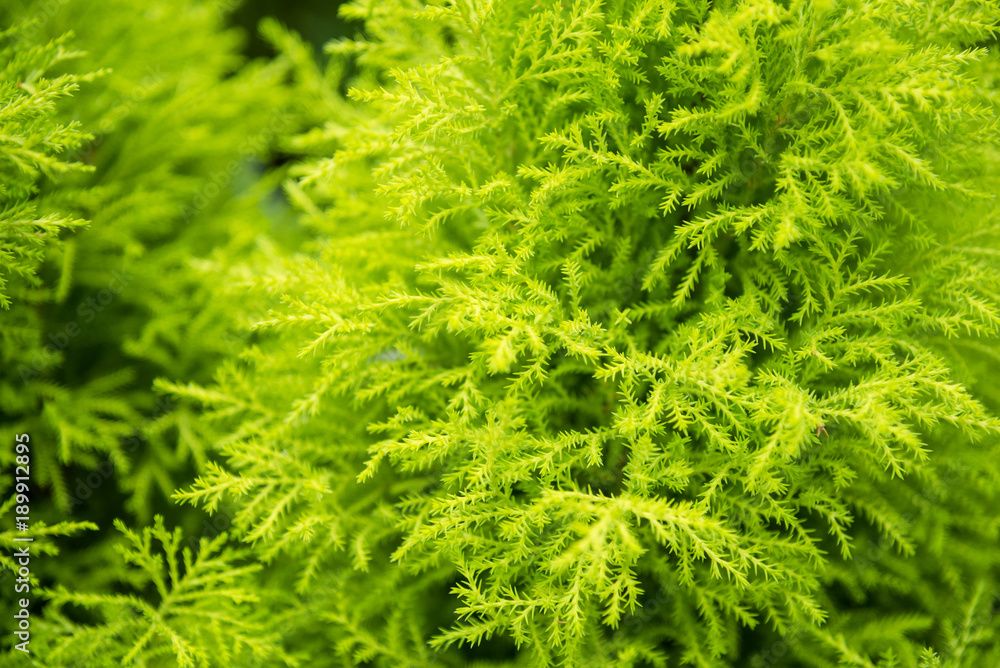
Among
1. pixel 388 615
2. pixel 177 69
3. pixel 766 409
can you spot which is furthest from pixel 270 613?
pixel 177 69

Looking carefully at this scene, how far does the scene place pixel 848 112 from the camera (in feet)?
3.21

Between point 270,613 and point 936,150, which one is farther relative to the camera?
point 270,613

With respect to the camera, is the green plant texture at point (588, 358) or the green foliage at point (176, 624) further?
the green foliage at point (176, 624)

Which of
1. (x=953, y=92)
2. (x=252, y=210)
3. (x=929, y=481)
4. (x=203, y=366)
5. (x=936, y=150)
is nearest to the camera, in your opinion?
(x=953, y=92)

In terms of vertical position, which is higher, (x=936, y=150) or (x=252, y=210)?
(x=936, y=150)

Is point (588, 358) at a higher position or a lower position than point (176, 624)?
higher

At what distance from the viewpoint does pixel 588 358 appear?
1.09 m

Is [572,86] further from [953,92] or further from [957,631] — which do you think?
[957,631]

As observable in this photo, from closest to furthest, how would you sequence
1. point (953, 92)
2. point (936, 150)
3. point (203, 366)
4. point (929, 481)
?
1. point (953, 92)
2. point (936, 150)
3. point (929, 481)
4. point (203, 366)

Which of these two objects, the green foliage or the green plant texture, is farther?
the green foliage

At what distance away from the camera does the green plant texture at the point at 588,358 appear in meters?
0.97

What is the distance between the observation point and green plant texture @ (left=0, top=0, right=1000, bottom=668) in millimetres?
971

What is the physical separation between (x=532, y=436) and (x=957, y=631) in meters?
0.90

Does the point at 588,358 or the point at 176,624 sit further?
the point at 176,624
